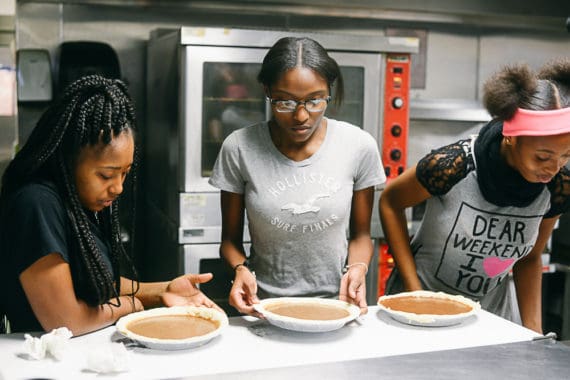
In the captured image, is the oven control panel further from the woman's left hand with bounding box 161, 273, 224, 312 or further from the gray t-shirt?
the woman's left hand with bounding box 161, 273, 224, 312

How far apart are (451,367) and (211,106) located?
208 cm

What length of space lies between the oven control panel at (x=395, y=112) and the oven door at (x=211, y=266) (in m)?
0.95

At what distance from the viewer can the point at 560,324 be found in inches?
162

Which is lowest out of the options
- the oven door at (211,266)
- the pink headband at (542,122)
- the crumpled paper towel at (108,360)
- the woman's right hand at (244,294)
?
the oven door at (211,266)

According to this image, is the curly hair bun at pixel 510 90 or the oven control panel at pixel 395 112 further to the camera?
the oven control panel at pixel 395 112

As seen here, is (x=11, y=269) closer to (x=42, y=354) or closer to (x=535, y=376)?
(x=42, y=354)

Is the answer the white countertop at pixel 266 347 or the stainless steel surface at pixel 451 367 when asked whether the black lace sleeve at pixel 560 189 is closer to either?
the white countertop at pixel 266 347

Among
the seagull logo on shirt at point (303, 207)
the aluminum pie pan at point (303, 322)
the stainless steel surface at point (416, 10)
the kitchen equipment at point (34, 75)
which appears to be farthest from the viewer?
the stainless steel surface at point (416, 10)

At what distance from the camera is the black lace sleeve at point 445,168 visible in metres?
1.98

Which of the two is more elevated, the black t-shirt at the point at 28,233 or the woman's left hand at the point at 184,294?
the black t-shirt at the point at 28,233

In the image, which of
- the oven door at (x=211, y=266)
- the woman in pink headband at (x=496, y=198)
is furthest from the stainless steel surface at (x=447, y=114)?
the woman in pink headband at (x=496, y=198)

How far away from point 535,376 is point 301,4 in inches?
118

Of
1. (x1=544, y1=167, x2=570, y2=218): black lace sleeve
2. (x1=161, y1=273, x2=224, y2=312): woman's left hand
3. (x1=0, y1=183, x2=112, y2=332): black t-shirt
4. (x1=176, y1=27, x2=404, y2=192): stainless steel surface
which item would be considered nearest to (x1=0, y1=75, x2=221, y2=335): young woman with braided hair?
(x1=0, y1=183, x2=112, y2=332): black t-shirt

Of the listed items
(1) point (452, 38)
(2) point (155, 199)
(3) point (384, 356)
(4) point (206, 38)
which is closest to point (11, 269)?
(3) point (384, 356)
